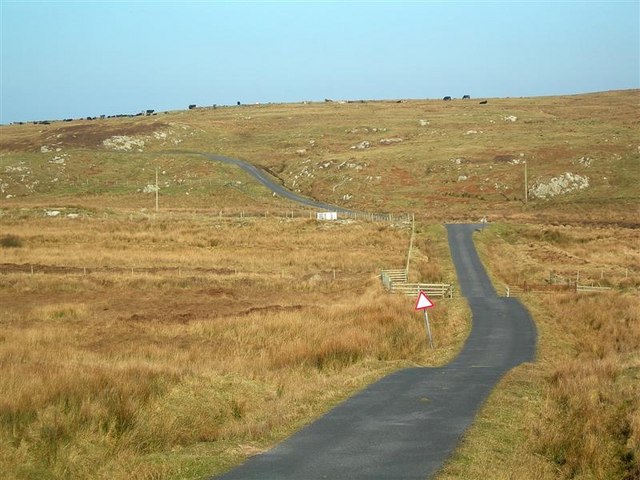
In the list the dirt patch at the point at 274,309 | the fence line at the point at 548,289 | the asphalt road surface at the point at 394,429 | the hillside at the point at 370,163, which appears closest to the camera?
the asphalt road surface at the point at 394,429

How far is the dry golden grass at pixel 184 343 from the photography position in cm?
1231

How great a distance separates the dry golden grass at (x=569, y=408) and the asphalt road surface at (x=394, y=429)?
0.43 m

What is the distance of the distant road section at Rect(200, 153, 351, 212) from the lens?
10112cm

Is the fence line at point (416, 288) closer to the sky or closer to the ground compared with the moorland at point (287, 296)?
closer to the ground

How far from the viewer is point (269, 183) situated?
11769 cm

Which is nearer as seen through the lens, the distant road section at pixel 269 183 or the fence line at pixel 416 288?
the fence line at pixel 416 288

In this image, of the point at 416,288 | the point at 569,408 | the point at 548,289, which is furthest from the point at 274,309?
the point at 569,408

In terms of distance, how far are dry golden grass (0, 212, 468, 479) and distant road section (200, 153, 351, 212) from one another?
33.8 m

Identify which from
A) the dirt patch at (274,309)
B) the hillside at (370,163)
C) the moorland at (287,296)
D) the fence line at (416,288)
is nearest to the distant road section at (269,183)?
the hillside at (370,163)

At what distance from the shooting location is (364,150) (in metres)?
136

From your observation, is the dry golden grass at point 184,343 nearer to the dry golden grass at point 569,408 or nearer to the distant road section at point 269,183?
the dry golden grass at point 569,408

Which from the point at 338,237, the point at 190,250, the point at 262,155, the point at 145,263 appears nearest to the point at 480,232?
the point at 338,237

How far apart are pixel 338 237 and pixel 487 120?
101 m

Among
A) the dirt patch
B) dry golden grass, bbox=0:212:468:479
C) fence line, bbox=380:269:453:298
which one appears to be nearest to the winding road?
dry golden grass, bbox=0:212:468:479
